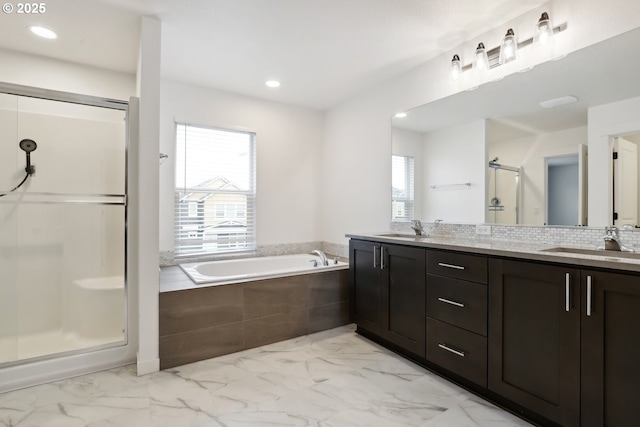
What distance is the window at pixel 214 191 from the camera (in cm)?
332

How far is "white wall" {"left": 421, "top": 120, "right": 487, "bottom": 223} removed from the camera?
2506 mm

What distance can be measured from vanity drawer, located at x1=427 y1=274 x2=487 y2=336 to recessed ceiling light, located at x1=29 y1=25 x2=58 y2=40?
10.7 ft

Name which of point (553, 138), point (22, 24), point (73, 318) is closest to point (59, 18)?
point (22, 24)

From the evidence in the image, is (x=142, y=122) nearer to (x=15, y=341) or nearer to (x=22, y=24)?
(x=22, y=24)

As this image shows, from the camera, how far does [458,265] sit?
201 cm

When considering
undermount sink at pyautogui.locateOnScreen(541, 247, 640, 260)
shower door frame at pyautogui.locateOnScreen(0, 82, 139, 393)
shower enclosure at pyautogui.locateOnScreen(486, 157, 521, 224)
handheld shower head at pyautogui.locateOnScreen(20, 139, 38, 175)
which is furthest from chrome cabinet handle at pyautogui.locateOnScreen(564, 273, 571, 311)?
handheld shower head at pyautogui.locateOnScreen(20, 139, 38, 175)

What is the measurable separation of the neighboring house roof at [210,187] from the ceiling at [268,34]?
3.42ft

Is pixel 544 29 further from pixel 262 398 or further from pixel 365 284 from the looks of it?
pixel 262 398

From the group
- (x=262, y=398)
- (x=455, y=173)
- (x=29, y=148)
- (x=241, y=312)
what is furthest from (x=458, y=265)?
(x=29, y=148)

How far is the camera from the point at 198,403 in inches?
73.7

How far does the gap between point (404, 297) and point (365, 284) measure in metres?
0.46

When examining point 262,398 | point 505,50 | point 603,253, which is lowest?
point 262,398

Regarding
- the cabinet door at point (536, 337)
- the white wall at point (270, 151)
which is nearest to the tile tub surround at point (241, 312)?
the white wall at point (270, 151)

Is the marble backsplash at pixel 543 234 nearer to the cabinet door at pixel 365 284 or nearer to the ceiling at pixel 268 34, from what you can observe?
the cabinet door at pixel 365 284
